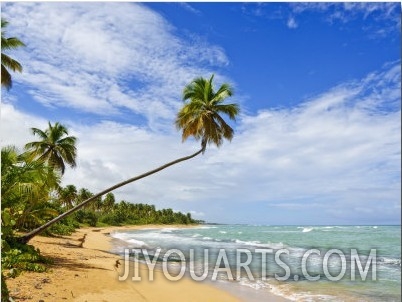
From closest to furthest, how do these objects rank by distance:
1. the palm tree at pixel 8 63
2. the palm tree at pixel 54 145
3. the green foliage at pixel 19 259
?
the green foliage at pixel 19 259
the palm tree at pixel 8 63
the palm tree at pixel 54 145

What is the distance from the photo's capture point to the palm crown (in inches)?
760

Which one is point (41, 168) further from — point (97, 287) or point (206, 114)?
point (206, 114)

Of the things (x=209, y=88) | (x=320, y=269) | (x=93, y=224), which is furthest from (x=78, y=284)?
(x=93, y=224)

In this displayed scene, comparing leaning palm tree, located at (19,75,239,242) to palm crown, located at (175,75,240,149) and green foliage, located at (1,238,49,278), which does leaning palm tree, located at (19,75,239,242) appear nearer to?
palm crown, located at (175,75,240,149)

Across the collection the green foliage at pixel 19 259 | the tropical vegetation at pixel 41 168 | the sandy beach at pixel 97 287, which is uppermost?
the tropical vegetation at pixel 41 168

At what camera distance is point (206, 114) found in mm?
19266

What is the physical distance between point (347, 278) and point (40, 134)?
21.2m

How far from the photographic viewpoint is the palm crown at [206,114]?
760 inches

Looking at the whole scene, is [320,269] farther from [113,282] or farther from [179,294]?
[113,282]

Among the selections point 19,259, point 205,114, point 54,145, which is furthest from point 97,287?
point 54,145

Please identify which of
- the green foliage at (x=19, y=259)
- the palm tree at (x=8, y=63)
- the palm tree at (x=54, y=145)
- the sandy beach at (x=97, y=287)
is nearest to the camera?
the sandy beach at (x=97, y=287)

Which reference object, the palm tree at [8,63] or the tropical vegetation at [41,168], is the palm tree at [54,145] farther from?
the palm tree at [8,63]

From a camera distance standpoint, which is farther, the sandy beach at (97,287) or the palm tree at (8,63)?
the palm tree at (8,63)

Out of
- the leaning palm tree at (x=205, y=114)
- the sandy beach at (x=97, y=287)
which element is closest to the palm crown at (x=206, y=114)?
the leaning palm tree at (x=205, y=114)
